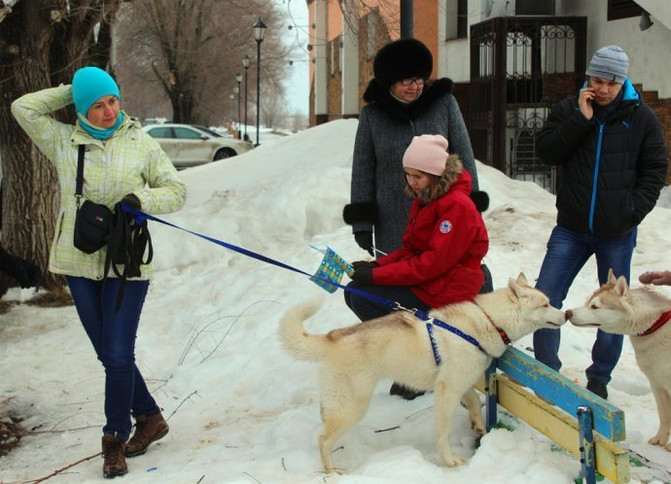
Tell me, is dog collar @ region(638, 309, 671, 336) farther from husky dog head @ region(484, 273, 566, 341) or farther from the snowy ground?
the snowy ground

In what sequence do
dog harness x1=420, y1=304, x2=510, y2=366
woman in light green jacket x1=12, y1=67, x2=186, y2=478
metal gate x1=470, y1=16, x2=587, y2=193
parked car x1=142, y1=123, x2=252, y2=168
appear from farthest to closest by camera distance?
parked car x1=142, y1=123, x2=252, y2=168 < metal gate x1=470, y1=16, x2=587, y2=193 < woman in light green jacket x1=12, y1=67, x2=186, y2=478 < dog harness x1=420, y1=304, x2=510, y2=366

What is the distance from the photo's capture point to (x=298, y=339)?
3.96 m

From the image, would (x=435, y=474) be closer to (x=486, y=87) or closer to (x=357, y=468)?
(x=357, y=468)

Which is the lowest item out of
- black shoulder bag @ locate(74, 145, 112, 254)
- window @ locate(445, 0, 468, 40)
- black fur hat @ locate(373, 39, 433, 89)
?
black shoulder bag @ locate(74, 145, 112, 254)

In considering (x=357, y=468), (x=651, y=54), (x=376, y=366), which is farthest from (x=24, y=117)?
(x=651, y=54)

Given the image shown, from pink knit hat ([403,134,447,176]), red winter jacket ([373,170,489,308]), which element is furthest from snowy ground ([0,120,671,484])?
pink knit hat ([403,134,447,176])

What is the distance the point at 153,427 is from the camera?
4.60 metres

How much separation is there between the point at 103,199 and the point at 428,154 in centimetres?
176

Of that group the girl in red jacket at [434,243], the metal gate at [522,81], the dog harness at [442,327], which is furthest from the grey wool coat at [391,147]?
the metal gate at [522,81]

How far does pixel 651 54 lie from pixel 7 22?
10.3 m

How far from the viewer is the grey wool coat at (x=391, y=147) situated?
4.80 meters

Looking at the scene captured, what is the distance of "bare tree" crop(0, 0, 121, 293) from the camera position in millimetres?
8164

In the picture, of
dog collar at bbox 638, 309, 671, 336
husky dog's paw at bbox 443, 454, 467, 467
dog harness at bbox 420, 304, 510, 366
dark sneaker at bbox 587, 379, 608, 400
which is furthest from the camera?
dark sneaker at bbox 587, 379, 608, 400

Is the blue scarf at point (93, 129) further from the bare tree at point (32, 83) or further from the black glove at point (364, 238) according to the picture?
the bare tree at point (32, 83)
